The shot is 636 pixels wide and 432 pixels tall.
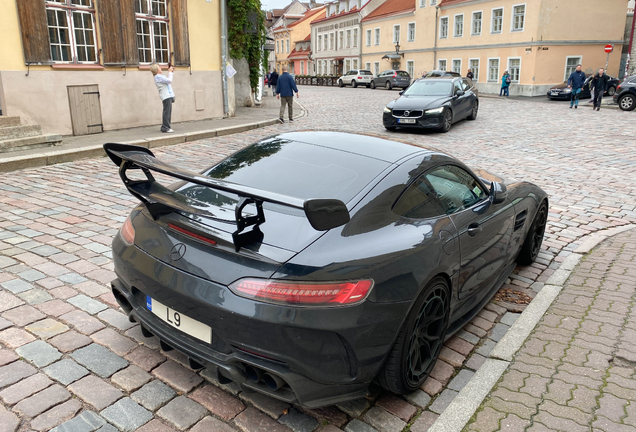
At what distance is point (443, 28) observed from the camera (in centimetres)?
4384

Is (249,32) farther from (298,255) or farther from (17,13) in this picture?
(298,255)

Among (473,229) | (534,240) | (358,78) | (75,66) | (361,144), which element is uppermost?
(75,66)

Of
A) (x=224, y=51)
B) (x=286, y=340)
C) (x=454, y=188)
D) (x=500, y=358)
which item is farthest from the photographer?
(x=224, y=51)

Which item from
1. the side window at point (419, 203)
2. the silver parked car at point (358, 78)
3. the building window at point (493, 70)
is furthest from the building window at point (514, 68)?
the side window at point (419, 203)

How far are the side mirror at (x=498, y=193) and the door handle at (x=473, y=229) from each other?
0.47 metres

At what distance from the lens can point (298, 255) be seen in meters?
2.62

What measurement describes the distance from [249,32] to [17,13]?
8998 mm

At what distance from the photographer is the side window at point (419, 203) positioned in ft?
10.5

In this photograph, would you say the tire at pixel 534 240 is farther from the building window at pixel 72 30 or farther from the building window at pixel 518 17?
the building window at pixel 518 17

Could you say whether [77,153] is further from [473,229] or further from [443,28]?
[443,28]

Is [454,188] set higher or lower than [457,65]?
lower

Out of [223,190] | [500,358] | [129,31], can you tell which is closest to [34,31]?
[129,31]

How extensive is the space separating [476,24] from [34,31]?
3595 cm

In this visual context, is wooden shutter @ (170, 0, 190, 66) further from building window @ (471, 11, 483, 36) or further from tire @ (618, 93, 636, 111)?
building window @ (471, 11, 483, 36)
